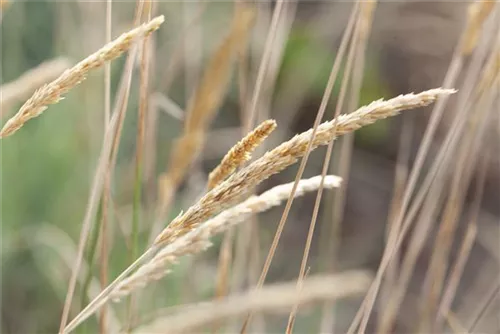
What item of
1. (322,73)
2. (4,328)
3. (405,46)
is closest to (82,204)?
(4,328)

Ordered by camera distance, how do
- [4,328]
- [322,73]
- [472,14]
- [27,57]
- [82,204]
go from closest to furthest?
[472,14], [4,328], [82,204], [27,57], [322,73]

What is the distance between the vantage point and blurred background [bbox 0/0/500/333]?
1.25 metres

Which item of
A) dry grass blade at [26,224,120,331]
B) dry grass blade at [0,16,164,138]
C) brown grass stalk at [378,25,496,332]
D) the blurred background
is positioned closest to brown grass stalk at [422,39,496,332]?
brown grass stalk at [378,25,496,332]

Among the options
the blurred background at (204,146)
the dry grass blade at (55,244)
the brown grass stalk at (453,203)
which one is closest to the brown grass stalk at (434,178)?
the brown grass stalk at (453,203)

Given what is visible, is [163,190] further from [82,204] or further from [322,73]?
[322,73]

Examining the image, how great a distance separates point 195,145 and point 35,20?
3.63 ft

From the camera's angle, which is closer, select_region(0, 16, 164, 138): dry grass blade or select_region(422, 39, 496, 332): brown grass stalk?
select_region(0, 16, 164, 138): dry grass blade

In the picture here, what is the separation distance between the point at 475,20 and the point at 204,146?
112cm

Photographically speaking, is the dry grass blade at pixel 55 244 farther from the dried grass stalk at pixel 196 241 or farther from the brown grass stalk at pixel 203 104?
the dried grass stalk at pixel 196 241

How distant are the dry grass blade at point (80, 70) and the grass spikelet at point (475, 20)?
0.34 m

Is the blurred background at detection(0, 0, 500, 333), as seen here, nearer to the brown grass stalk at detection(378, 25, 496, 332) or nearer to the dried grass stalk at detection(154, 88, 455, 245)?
the brown grass stalk at detection(378, 25, 496, 332)

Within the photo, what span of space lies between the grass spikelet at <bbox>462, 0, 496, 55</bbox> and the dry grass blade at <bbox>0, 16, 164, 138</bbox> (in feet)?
1.11

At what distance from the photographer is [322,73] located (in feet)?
6.59

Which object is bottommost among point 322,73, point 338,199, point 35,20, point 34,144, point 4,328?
point 4,328
